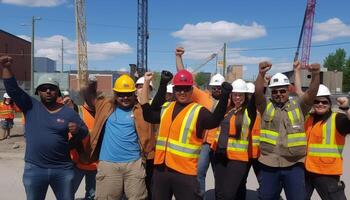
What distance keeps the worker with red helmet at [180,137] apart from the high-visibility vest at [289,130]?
0.92 m

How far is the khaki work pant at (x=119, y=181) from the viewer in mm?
4184

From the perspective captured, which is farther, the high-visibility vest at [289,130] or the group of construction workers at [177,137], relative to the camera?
the high-visibility vest at [289,130]

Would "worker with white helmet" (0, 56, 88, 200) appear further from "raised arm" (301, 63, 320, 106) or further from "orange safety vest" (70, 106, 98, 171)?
"raised arm" (301, 63, 320, 106)

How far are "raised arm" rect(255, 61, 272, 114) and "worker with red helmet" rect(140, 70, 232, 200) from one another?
0.73m

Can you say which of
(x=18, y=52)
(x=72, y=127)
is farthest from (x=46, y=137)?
(x=18, y=52)

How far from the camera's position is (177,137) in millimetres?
3982

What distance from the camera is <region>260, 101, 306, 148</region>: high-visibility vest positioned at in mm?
4434

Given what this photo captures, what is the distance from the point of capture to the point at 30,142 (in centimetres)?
405

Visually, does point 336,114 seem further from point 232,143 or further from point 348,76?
point 348,76

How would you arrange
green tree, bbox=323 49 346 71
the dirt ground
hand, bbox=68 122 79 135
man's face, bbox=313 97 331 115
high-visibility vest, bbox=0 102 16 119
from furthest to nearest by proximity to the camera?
green tree, bbox=323 49 346 71 < high-visibility vest, bbox=0 102 16 119 < the dirt ground < man's face, bbox=313 97 331 115 < hand, bbox=68 122 79 135

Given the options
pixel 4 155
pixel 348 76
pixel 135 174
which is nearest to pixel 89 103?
pixel 135 174

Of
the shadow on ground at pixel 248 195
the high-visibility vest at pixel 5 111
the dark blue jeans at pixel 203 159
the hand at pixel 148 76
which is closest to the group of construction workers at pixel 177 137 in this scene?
the hand at pixel 148 76

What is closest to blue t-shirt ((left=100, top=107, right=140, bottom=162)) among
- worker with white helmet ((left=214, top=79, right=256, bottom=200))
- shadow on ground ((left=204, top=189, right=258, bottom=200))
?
worker with white helmet ((left=214, top=79, right=256, bottom=200))

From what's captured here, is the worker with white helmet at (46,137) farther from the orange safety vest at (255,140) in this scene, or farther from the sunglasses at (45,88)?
the orange safety vest at (255,140)
